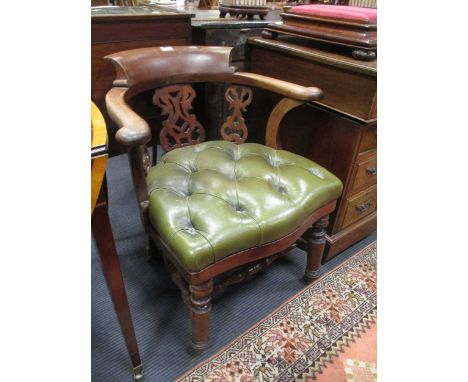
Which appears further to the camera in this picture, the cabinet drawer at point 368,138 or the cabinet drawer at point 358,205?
the cabinet drawer at point 358,205

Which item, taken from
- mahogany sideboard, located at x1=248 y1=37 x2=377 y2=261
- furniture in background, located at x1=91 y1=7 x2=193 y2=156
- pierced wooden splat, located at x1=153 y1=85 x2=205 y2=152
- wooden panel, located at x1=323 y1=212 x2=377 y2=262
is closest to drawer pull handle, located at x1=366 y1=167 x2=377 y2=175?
mahogany sideboard, located at x1=248 y1=37 x2=377 y2=261

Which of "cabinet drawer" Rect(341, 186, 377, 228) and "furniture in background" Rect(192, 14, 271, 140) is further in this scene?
"furniture in background" Rect(192, 14, 271, 140)

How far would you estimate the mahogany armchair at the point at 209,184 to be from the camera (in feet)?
2.82

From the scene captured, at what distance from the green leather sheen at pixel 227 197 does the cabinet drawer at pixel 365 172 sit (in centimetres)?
20

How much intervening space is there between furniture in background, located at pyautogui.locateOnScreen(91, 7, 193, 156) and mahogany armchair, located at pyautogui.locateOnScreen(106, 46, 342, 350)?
0.44 m

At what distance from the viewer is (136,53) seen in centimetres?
111

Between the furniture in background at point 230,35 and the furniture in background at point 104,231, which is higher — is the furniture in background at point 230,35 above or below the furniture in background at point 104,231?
above

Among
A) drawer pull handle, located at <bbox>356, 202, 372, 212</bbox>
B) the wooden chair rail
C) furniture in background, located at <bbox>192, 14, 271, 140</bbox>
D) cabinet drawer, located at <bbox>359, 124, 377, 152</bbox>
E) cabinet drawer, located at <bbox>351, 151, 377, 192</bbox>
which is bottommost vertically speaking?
drawer pull handle, located at <bbox>356, 202, 372, 212</bbox>

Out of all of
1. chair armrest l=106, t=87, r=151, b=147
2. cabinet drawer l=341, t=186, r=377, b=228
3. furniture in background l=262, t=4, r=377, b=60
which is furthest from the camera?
cabinet drawer l=341, t=186, r=377, b=228

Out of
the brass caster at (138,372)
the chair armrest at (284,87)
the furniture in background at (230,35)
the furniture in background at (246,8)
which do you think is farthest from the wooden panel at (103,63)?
the brass caster at (138,372)

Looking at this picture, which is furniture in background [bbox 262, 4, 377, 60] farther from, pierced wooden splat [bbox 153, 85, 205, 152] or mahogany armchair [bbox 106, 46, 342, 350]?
pierced wooden splat [bbox 153, 85, 205, 152]

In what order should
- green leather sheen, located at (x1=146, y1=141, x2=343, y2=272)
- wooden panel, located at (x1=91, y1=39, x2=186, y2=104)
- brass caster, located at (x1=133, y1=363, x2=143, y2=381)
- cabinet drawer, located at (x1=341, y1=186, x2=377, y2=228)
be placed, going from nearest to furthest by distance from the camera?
green leather sheen, located at (x1=146, y1=141, x2=343, y2=272), brass caster, located at (x1=133, y1=363, x2=143, y2=381), cabinet drawer, located at (x1=341, y1=186, x2=377, y2=228), wooden panel, located at (x1=91, y1=39, x2=186, y2=104)

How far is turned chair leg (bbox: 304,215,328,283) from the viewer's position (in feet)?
3.92

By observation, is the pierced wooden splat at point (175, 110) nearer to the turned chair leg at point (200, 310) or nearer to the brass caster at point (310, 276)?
the turned chair leg at point (200, 310)
